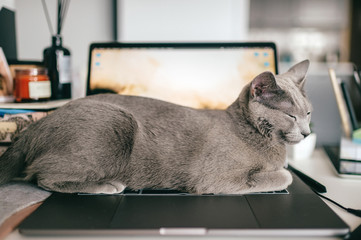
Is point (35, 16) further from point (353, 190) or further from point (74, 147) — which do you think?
point (353, 190)

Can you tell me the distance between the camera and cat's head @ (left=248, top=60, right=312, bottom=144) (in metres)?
0.67

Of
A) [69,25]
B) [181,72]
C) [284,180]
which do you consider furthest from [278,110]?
[69,25]

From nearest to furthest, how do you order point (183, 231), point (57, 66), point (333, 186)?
point (183, 231) < point (333, 186) < point (57, 66)

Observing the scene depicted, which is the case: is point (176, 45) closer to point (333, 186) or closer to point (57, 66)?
point (57, 66)

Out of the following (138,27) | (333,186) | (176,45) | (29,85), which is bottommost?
(333,186)

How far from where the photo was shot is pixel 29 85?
33.7 inches

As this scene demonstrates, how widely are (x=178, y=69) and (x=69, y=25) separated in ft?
2.40

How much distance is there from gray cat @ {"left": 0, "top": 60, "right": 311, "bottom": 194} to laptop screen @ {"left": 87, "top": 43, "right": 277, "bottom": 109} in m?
0.25

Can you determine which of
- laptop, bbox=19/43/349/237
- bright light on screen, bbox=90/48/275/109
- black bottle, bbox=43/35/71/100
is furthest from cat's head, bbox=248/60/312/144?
black bottle, bbox=43/35/71/100

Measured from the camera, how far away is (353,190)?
0.73 metres

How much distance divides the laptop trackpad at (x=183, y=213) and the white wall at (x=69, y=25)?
0.98 metres

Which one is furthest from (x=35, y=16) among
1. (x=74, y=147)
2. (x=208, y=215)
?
(x=208, y=215)

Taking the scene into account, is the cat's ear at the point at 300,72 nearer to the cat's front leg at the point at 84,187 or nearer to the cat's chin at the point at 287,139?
the cat's chin at the point at 287,139

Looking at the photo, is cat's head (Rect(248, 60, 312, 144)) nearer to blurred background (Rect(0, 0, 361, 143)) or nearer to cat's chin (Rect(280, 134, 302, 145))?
cat's chin (Rect(280, 134, 302, 145))
